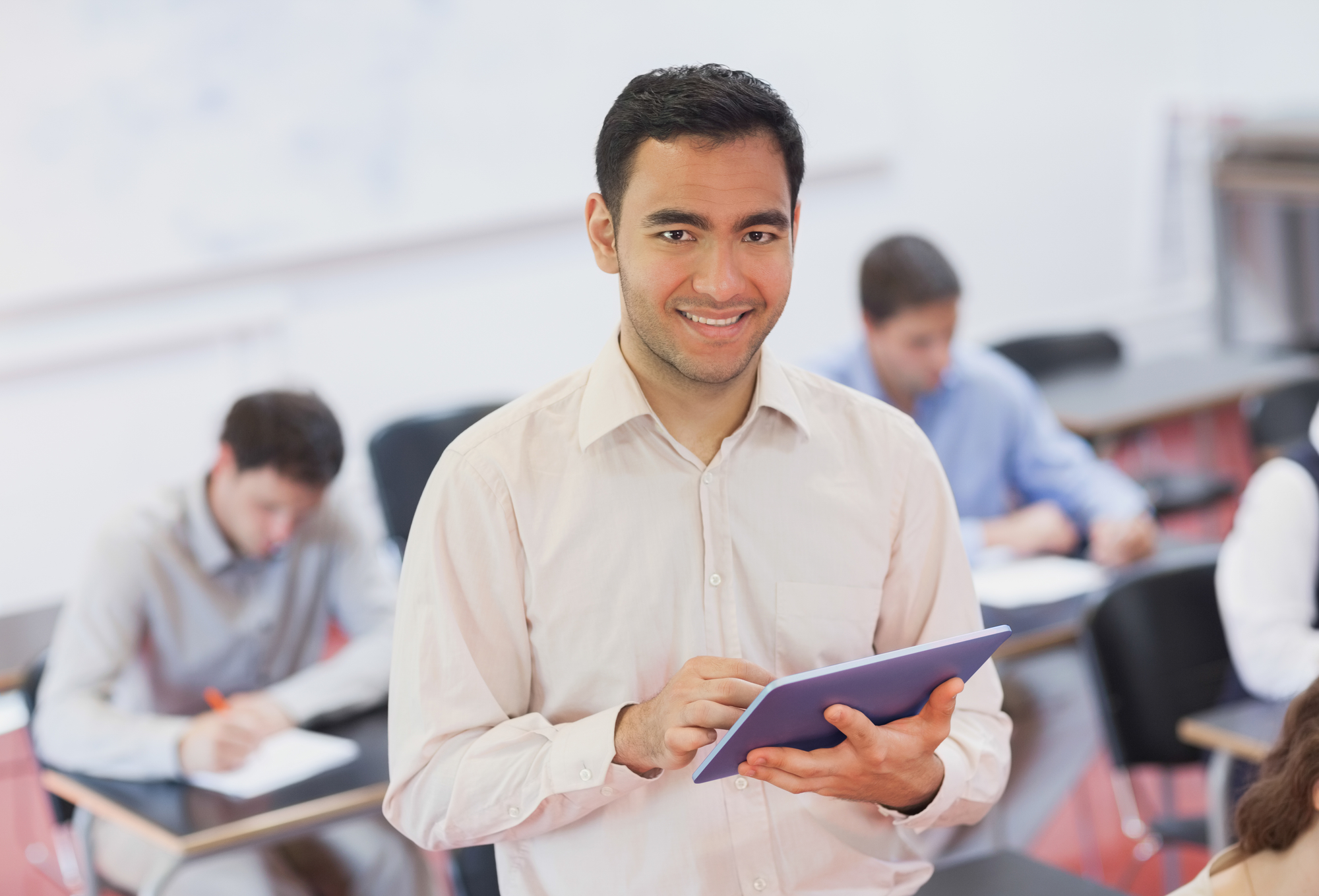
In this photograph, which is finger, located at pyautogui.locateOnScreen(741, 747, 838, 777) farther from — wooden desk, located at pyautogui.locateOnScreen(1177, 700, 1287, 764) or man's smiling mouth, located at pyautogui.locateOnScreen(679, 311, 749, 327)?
wooden desk, located at pyautogui.locateOnScreen(1177, 700, 1287, 764)

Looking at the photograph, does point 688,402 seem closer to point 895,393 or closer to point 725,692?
point 725,692

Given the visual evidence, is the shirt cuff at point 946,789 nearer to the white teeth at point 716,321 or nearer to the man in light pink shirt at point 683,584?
the man in light pink shirt at point 683,584

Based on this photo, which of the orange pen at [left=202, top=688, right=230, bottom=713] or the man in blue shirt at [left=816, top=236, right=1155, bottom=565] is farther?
the man in blue shirt at [left=816, top=236, right=1155, bottom=565]

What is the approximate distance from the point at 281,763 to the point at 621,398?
1.25 m

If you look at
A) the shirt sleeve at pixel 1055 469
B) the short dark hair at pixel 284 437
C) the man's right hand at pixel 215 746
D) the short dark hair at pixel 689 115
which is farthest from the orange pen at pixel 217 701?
the shirt sleeve at pixel 1055 469

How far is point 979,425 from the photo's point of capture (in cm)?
355

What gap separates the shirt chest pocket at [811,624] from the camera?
1488 mm

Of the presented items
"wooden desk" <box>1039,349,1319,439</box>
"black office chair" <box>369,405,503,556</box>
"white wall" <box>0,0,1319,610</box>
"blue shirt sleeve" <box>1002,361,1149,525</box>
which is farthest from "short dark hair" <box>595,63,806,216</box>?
"wooden desk" <box>1039,349,1319,439</box>

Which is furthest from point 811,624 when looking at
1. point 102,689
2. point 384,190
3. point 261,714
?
point 384,190

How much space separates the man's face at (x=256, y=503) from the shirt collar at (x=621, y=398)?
1.25 meters

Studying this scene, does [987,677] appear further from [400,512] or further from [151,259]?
[151,259]

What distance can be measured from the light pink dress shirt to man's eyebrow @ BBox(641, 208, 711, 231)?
0.61 feet

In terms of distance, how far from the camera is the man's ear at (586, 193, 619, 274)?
144cm

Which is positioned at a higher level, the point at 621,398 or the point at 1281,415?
the point at 621,398
